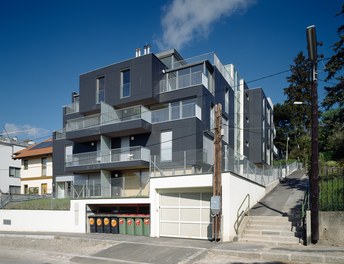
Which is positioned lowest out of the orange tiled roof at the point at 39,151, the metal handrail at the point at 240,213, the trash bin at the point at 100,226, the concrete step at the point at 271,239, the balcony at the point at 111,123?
the trash bin at the point at 100,226

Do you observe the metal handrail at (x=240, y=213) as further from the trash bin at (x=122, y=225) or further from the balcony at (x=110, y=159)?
the balcony at (x=110, y=159)

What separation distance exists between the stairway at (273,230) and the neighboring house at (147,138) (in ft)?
8.53

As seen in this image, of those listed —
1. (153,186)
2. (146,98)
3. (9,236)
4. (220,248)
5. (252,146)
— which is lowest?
(9,236)

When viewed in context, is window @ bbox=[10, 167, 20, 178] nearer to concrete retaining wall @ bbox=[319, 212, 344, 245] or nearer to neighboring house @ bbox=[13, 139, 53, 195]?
neighboring house @ bbox=[13, 139, 53, 195]

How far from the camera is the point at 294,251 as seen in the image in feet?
43.1

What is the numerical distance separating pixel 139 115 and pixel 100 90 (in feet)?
22.4

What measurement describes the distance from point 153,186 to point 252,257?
24.8 feet

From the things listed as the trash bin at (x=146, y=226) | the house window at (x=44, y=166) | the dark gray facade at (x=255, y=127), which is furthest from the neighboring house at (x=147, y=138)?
the dark gray facade at (x=255, y=127)

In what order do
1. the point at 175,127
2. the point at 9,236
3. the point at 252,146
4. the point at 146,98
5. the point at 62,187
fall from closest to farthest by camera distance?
the point at 9,236, the point at 175,127, the point at 146,98, the point at 62,187, the point at 252,146

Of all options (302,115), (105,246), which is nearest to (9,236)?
(105,246)

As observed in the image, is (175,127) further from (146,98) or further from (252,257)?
(252,257)

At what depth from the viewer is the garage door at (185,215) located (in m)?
18.3

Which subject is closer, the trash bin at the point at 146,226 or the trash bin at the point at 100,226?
the trash bin at the point at 146,226

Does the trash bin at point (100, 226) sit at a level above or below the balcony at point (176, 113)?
below
